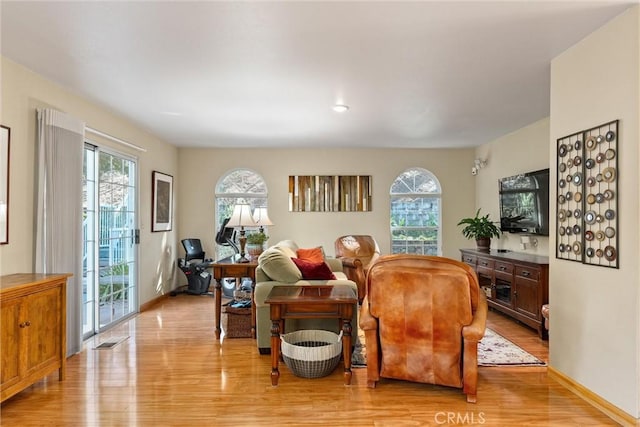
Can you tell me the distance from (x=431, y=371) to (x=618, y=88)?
2120 mm

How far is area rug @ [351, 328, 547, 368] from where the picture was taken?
130 inches

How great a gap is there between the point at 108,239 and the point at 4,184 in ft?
5.51

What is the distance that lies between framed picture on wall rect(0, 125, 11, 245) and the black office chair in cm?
323

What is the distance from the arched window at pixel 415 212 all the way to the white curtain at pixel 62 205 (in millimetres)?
4681

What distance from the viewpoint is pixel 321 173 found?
666 cm

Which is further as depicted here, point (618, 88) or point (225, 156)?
point (225, 156)

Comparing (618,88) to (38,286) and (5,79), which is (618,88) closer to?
(38,286)

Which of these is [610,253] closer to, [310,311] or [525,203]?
[310,311]

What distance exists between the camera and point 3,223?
287 centimetres

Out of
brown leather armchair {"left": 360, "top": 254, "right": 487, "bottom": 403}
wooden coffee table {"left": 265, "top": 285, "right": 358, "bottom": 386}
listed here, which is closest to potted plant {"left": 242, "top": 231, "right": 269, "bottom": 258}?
wooden coffee table {"left": 265, "top": 285, "right": 358, "bottom": 386}

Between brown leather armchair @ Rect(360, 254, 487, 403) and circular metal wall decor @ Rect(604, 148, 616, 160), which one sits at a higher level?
circular metal wall decor @ Rect(604, 148, 616, 160)

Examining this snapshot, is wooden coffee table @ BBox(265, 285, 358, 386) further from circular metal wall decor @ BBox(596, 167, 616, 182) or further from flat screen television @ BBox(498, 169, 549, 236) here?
flat screen television @ BBox(498, 169, 549, 236)

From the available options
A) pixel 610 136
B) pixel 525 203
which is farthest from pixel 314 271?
pixel 525 203

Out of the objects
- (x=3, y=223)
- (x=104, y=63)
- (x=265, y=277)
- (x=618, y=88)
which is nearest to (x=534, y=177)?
(x=618, y=88)
